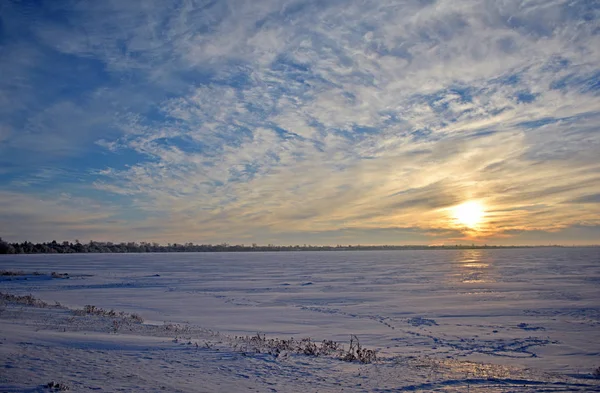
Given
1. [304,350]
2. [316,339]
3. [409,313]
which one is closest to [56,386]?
[304,350]

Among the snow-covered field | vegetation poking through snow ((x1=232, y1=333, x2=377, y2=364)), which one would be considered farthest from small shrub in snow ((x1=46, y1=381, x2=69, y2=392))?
vegetation poking through snow ((x1=232, y1=333, x2=377, y2=364))

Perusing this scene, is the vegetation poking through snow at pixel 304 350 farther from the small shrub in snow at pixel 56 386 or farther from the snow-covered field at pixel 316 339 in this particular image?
the small shrub in snow at pixel 56 386

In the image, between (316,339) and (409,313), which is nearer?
(316,339)

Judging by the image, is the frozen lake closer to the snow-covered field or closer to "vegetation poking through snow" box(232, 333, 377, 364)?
the snow-covered field

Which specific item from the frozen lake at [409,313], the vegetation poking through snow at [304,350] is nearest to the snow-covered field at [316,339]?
the frozen lake at [409,313]

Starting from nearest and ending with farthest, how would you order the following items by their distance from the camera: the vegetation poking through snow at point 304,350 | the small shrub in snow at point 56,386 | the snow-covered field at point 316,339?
the small shrub in snow at point 56,386 → the snow-covered field at point 316,339 → the vegetation poking through snow at point 304,350

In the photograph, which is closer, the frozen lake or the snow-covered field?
the snow-covered field

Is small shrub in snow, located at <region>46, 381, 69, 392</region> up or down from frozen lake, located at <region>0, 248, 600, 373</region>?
up

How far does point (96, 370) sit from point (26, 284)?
34.1 metres

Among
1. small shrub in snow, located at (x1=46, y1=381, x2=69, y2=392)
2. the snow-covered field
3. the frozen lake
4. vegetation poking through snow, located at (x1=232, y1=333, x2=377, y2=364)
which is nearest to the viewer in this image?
small shrub in snow, located at (x1=46, y1=381, x2=69, y2=392)

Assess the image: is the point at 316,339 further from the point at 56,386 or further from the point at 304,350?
the point at 56,386

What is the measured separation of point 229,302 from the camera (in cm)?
2584

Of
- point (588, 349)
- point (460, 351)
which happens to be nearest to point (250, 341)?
point (460, 351)

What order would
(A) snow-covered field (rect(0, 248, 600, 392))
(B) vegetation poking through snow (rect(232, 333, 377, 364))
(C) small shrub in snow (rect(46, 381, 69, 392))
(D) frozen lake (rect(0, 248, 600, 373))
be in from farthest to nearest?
(D) frozen lake (rect(0, 248, 600, 373))
(B) vegetation poking through snow (rect(232, 333, 377, 364))
(A) snow-covered field (rect(0, 248, 600, 392))
(C) small shrub in snow (rect(46, 381, 69, 392))
